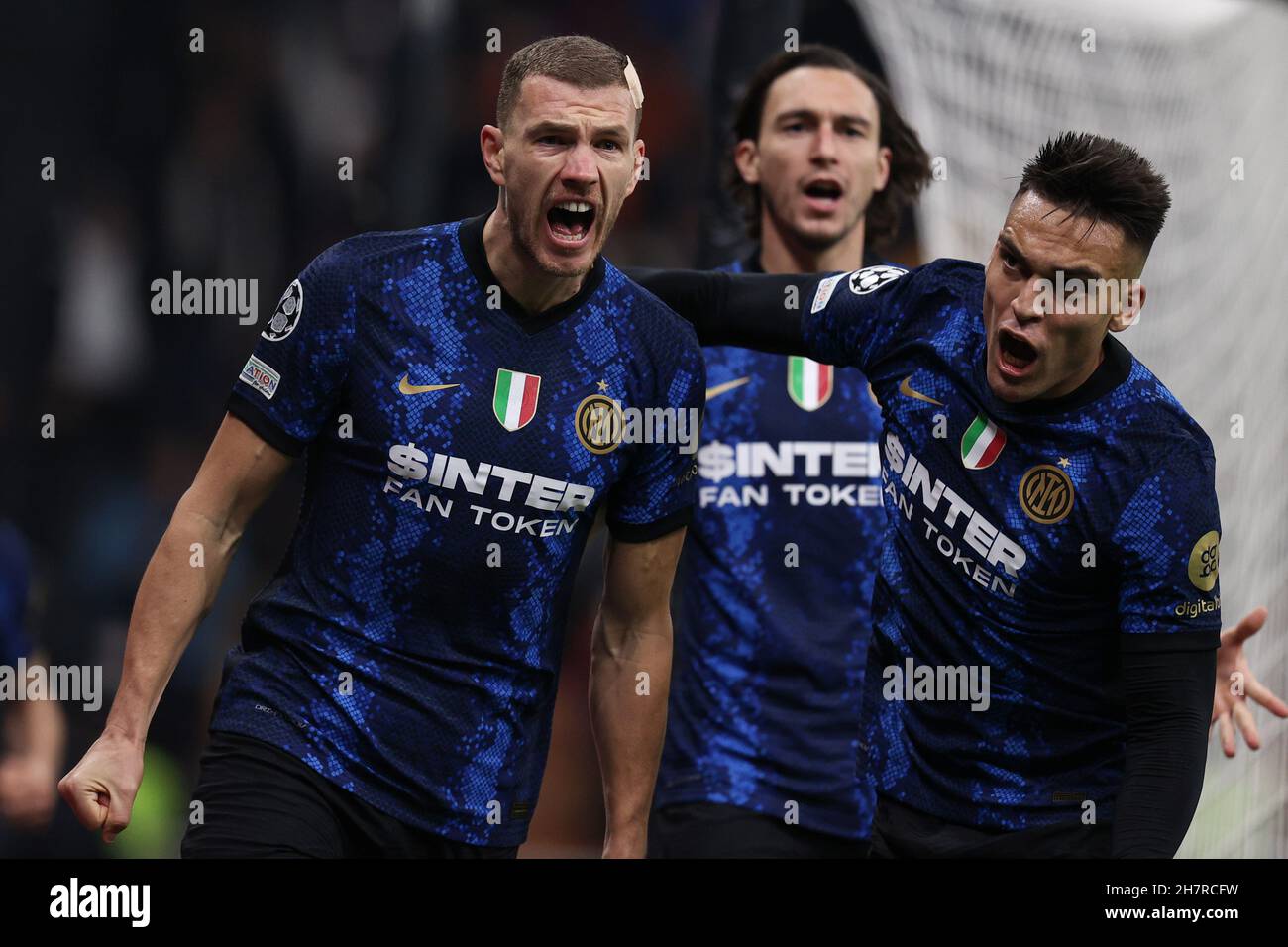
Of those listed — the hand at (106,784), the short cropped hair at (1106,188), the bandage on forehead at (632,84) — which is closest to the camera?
the hand at (106,784)

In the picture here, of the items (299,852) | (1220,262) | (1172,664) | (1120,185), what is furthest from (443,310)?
(1220,262)

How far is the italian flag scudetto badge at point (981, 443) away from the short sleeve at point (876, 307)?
25cm

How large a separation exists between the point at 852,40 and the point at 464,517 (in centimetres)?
330

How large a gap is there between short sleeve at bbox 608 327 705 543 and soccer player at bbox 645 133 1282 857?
376 millimetres

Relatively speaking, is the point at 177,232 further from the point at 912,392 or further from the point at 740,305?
the point at 912,392

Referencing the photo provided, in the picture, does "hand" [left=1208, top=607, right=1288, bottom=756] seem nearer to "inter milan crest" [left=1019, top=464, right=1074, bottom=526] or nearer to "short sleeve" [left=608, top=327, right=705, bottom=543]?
"inter milan crest" [left=1019, top=464, right=1074, bottom=526]

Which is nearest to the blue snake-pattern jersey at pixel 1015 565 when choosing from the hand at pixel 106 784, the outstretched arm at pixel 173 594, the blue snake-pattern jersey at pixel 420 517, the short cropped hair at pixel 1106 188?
the short cropped hair at pixel 1106 188

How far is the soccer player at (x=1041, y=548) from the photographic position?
358 cm

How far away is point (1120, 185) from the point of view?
11.9 feet

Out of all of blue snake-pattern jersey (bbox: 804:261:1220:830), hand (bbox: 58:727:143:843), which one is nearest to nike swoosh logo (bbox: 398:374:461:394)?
hand (bbox: 58:727:143:843)

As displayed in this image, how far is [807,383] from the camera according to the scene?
4.99 meters

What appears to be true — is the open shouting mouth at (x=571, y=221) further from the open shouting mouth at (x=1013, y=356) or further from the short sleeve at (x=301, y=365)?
the open shouting mouth at (x=1013, y=356)

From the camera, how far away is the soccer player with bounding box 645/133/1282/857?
3578 millimetres

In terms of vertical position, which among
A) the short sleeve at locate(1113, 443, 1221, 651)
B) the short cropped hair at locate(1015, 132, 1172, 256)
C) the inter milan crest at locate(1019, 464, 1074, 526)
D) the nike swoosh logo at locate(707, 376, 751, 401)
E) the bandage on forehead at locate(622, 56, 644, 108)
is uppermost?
the bandage on forehead at locate(622, 56, 644, 108)
